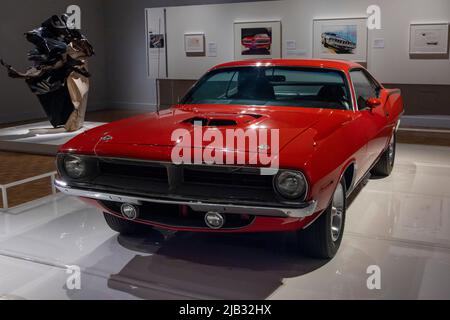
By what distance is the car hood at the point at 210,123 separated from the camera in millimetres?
2914

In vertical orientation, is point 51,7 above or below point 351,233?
above

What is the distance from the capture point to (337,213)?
3160 millimetres

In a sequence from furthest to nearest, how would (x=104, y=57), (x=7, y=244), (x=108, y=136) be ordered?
(x=104, y=57)
(x=7, y=244)
(x=108, y=136)

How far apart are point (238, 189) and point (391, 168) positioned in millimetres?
3204

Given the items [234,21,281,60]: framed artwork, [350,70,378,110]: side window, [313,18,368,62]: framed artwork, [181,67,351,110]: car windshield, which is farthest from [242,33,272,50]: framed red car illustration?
[181,67,351,110]: car windshield

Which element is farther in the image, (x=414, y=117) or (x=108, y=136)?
(x=414, y=117)

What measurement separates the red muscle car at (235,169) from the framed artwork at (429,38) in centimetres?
561

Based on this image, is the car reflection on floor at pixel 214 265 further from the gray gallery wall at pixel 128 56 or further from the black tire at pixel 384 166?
the gray gallery wall at pixel 128 56

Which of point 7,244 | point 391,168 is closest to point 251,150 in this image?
point 7,244

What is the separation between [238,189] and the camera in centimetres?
268

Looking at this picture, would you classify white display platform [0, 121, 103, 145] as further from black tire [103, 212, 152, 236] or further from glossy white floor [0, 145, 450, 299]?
black tire [103, 212, 152, 236]

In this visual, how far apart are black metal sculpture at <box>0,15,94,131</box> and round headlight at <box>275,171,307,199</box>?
579 cm
